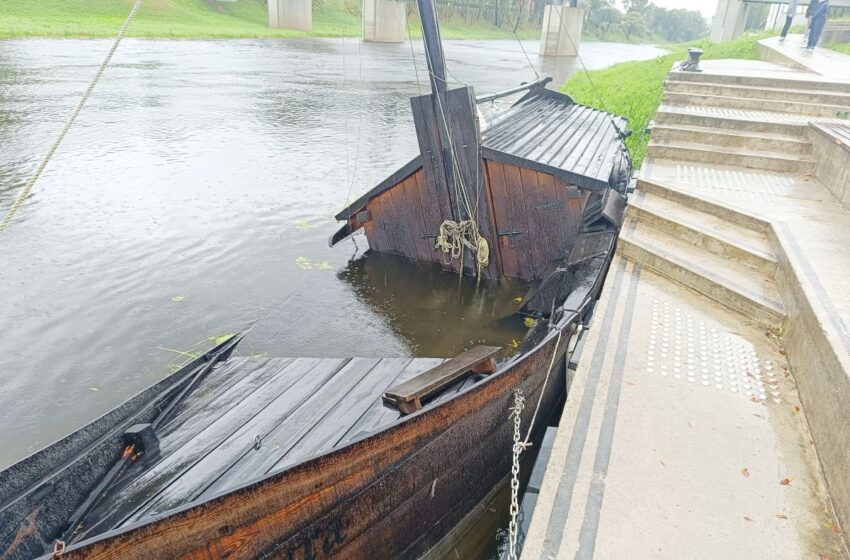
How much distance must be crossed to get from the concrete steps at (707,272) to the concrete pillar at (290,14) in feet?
168

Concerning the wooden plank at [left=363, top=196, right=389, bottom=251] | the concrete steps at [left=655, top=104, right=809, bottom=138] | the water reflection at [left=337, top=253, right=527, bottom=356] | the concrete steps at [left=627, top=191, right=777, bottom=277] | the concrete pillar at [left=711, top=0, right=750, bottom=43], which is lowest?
the water reflection at [left=337, top=253, right=527, bottom=356]

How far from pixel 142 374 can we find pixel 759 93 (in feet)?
37.9

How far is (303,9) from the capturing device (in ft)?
163

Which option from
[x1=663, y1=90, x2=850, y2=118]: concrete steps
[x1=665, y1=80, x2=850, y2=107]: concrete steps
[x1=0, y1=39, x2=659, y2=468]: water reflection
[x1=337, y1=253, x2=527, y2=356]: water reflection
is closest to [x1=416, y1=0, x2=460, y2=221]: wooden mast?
[x1=337, y1=253, x2=527, y2=356]: water reflection

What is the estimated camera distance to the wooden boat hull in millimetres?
2773

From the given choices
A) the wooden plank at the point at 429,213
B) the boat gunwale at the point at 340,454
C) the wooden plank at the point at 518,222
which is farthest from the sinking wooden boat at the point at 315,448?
the wooden plank at the point at 429,213

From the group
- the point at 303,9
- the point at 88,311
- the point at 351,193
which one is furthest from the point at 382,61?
the point at 88,311

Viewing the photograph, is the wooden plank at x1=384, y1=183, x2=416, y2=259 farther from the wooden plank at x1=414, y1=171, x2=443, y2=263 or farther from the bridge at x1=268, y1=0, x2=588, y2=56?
the bridge at x1=268, y1=0, x2=588, y2=56

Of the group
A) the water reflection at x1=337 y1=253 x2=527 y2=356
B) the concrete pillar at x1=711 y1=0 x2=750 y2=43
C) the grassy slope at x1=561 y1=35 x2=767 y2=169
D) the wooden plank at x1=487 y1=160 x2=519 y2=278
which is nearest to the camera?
the water reflection at x1=337 y1=253 x2=527 y2=356

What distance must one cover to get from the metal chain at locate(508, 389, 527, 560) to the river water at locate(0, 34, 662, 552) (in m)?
2.49

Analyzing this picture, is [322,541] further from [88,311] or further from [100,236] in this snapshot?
[100,236]

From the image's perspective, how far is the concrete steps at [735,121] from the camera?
28.3 feet

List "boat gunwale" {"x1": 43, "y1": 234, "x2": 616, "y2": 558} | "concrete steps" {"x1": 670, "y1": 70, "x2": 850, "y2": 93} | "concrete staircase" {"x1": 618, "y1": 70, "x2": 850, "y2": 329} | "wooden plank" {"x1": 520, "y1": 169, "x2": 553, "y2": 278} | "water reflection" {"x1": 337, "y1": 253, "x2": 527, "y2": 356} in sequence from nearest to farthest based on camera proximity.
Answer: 1. "boat gunwale" {"x1": 43, "y1": 234, "x2": 616, "y2": 558}
2. "concrete staircase" {"x1": 618, "y1": 70, "x2": 850, "y2": 329}
3. "water reflection" {"x1": 337, "y1": 253, "x2": 527, "y2": 356}
4. "wooden plank" {"x1": 520, "y1": 169, "x2": 553, "y2": 278}
5. "concrete steps" {"x1": 670, "y1": 70, "x2": 850, "y2": 93}

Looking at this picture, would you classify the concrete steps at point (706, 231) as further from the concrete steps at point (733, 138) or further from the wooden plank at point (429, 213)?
the wooden plank at point (429, 213)
